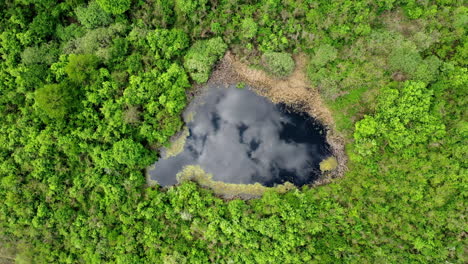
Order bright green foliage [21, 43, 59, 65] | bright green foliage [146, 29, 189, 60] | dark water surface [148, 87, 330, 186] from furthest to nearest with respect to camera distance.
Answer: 1. dark water surface [148, 87, 330, 186]
2. bright green foliage [146, 29, 189, 60]
3. bright green foliage [21, 43, 59, 65]

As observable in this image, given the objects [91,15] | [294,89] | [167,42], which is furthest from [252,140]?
[91,15]

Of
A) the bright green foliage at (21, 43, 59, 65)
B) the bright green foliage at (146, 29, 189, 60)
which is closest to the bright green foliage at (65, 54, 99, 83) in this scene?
the bright green foliage at (21, 43, 59, 65)

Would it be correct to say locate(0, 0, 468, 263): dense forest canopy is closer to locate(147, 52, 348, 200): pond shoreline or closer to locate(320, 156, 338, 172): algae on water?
locate(147, 52, 348, 200): pond shoreline

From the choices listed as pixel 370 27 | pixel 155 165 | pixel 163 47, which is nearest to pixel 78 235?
pixel 155 165

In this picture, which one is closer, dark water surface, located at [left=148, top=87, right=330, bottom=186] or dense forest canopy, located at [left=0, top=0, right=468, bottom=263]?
dense forest canopy, located at [left=0, top=0, right=468, bottom=263]

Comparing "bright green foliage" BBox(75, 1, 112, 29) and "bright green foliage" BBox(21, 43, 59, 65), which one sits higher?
"bright green foliage" BBox(75, 1, 112, 29)

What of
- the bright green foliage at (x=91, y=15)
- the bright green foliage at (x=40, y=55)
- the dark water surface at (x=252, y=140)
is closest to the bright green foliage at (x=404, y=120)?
the dark water surface at (x=252, y=140)
